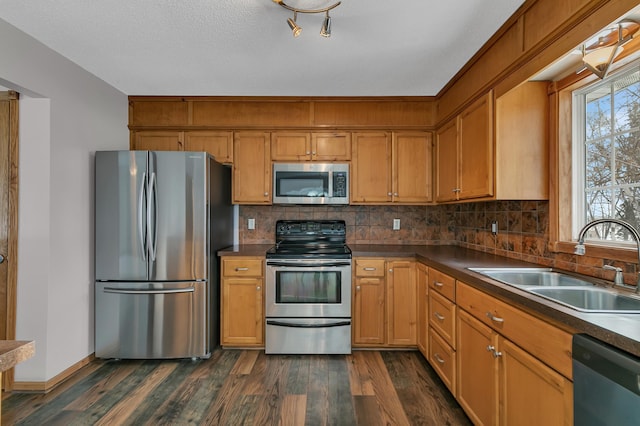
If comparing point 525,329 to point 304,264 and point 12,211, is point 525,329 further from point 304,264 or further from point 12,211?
point 12,211

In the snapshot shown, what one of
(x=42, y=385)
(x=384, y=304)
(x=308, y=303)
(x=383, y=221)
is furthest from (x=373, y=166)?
(x=42, y=385)

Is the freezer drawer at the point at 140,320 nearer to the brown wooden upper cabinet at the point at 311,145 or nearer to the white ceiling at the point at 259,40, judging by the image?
the brown wooden upper cabinet at the point at 311,145

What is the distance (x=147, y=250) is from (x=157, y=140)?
1.20m

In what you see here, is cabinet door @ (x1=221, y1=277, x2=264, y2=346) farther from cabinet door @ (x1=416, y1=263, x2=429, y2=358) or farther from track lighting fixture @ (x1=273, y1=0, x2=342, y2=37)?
track lighting fixture @ (x1=273, y1=0, x2=342, y2=37)

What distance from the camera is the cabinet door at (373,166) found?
3.23 m

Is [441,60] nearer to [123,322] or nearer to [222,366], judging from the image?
[222,366]

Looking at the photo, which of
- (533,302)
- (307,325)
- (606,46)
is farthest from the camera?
(307,325)

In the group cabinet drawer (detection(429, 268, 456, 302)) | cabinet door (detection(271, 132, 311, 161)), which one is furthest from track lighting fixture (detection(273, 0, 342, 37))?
cabinet drawer (detection(429, 268, 456, 302))

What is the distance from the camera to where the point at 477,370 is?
178 cm

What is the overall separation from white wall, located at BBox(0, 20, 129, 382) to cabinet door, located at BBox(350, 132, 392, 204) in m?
2.35

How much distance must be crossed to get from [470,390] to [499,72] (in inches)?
75.6

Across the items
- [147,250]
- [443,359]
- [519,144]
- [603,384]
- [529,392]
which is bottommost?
[443,359]

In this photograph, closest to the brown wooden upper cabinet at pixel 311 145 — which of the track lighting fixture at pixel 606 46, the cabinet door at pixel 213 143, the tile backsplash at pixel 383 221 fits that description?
the cabinet door at pixel 213 143

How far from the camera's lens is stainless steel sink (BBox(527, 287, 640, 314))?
1380 mm
